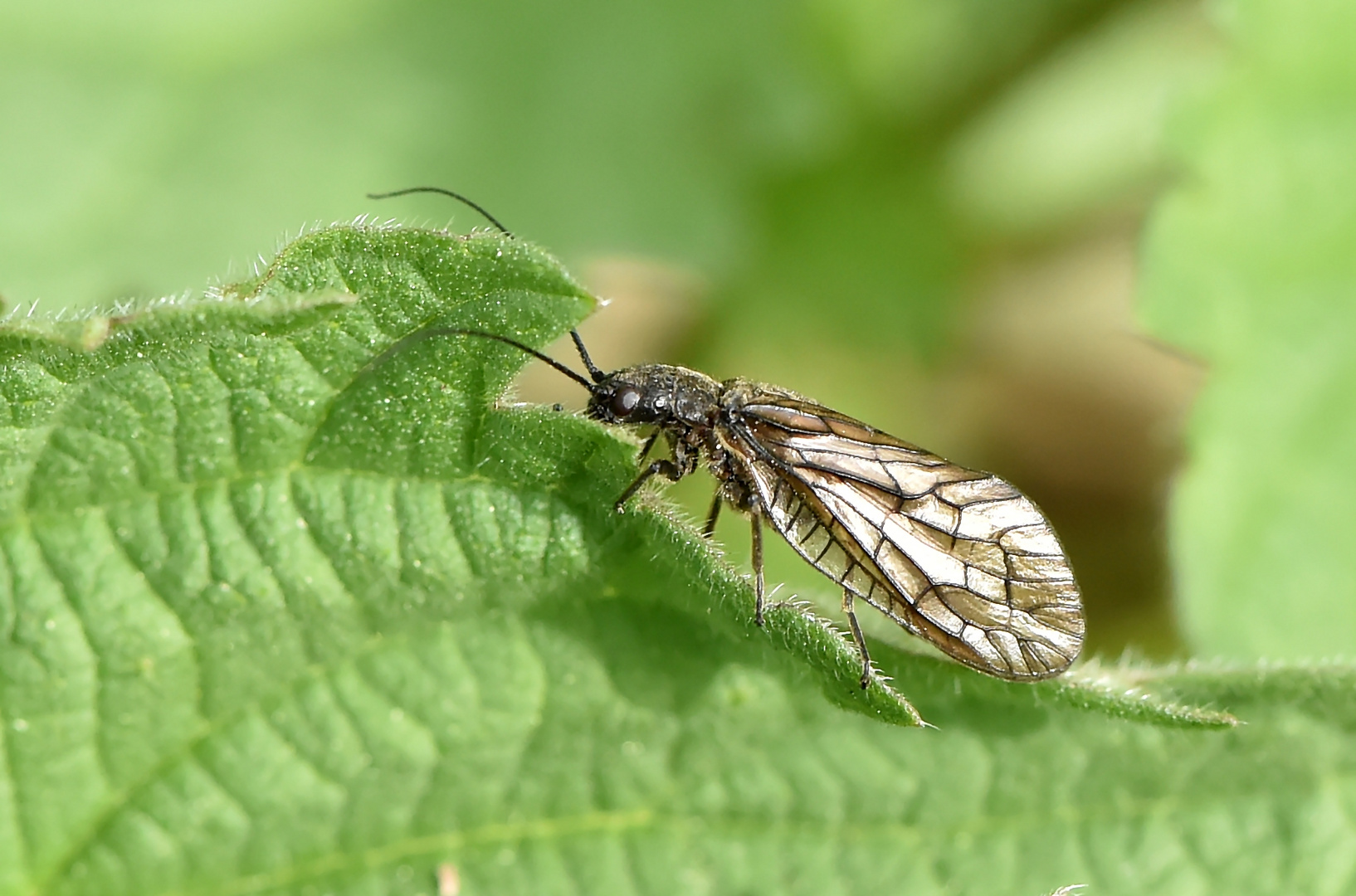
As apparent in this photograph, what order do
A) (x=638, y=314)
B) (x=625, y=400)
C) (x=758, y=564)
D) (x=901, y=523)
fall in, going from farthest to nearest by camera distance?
(x=638, y=314) → (x=625, y=400) → (x=901, y=523) → (x=758, y=564)

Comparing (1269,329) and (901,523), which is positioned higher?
(1269,329)

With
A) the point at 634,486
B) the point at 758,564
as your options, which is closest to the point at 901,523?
the point at 758,564

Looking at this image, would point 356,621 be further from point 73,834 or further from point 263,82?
point 263,82

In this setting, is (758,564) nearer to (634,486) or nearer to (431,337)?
(634,486)

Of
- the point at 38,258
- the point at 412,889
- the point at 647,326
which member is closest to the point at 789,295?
the point at 647,326

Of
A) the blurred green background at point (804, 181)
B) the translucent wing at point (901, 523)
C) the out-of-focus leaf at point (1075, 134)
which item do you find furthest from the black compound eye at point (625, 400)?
the out-of-focus leaf at point (1075, 134)

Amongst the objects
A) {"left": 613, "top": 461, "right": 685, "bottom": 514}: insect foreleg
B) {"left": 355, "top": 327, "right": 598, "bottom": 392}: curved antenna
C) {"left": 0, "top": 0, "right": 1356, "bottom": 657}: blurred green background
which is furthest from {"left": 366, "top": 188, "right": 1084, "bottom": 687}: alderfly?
{"left": 0, "top": 0, "right": 1356, "bottom": 657}: blurred green background
